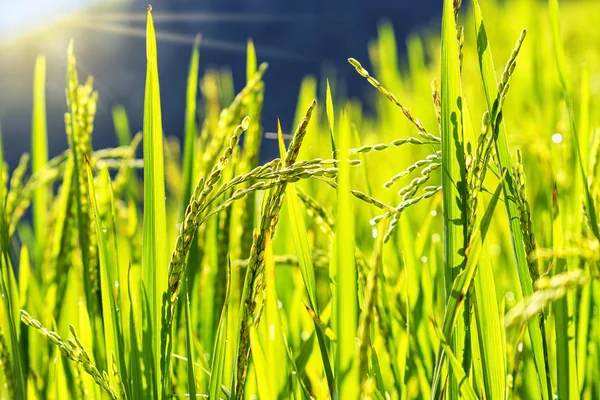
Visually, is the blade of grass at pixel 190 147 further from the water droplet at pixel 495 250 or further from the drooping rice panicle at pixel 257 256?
the water droplet at pixel 495 250

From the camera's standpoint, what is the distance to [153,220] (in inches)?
19.0

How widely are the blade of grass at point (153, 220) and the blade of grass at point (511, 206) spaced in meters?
0.26

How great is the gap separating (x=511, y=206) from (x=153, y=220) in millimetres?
286

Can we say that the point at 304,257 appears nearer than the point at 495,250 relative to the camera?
Yes

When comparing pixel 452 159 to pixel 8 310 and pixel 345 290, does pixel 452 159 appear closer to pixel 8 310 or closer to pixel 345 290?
pixel 345 290

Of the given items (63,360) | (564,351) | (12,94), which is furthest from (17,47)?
(564,351)

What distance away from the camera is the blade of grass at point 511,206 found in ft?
1.54

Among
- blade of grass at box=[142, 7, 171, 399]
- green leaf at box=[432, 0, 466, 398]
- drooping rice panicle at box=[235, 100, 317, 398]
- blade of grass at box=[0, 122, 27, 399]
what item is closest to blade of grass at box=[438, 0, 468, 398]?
green leaf at box=[432, 0, 466, 398]

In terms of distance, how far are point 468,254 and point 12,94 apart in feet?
30.2

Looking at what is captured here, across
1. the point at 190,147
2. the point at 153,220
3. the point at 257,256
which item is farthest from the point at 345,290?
the point at 190,147

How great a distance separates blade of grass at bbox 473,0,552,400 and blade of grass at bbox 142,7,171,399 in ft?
0.86

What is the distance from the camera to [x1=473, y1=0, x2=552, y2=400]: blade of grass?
0.47m

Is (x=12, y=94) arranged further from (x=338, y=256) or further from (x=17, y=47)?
(x=338, y=256)

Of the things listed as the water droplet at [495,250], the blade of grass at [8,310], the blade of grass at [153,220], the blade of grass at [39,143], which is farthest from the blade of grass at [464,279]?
the water droplet at [495,250]
